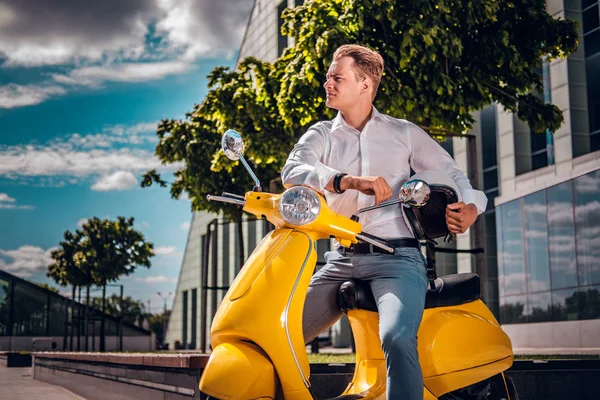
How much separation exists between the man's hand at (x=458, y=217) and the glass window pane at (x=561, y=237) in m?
24.5

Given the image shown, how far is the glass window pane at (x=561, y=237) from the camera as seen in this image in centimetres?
2633

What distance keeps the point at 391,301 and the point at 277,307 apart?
0.46 m

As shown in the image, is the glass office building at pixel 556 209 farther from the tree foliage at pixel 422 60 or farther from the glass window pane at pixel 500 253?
the tree foliage at pixel 422 60

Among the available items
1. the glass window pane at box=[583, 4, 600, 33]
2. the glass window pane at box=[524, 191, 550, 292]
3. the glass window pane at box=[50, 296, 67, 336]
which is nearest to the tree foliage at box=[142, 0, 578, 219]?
the glass window pane at box=[583, 4, 600, 33]

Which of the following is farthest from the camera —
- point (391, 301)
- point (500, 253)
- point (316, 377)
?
point (500, 253)

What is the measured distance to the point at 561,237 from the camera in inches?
1063

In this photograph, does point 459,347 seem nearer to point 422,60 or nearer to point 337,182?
point 337,182

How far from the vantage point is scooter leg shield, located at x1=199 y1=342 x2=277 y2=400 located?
255 cm

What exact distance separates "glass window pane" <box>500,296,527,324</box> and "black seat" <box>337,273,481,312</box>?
2713cm

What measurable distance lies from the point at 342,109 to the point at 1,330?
4154cm

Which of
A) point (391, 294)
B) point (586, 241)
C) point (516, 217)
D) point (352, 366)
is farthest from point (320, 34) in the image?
point (516, 217)

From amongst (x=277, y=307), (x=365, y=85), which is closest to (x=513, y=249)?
(x=365, y=85)

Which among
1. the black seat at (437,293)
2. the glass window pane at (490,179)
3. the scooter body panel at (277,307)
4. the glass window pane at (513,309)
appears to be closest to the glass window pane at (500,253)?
the glass window pane at (513,309)

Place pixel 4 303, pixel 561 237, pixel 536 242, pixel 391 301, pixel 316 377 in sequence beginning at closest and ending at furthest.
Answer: pixel 391 301
pixel 316 377
pixel 561 237
pixel 536 242
pixel 4 303
